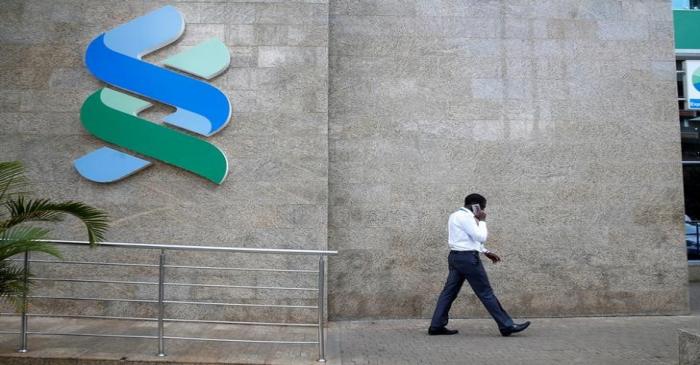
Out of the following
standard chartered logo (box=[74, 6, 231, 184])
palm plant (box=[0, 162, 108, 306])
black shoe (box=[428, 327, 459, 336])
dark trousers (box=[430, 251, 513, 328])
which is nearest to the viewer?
palm plant (box=[0, 162, 108, 306])

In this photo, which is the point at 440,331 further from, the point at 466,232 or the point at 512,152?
the point at 512,152

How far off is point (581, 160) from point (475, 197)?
2267 mm

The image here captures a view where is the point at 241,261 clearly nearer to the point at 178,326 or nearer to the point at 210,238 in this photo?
the point at 210,238

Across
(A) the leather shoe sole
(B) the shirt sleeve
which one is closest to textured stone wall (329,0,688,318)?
(A) the leather shoe sole

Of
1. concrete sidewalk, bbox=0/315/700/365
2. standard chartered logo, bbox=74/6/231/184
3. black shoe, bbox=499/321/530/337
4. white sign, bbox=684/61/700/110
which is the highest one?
white sign, bbox=684/61/700/110

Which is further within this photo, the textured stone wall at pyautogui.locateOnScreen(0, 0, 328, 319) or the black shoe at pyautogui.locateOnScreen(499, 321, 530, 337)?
the textured stone wall at pyautogui.locateOnScreen(0, 0, 328, 319)

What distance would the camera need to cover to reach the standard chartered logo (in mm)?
7236

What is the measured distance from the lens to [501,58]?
8156 mm

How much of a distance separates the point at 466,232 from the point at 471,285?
1.95ft

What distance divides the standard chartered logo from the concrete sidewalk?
1.95 meters

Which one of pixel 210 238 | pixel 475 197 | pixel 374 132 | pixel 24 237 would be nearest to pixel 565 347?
pixel 475 197

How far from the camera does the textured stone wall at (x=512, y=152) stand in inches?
306

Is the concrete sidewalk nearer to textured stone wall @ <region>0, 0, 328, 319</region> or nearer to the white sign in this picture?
textured stone wall @ <region>0, 0, 328, 319</region>

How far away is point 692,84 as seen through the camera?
11352 millimetres
